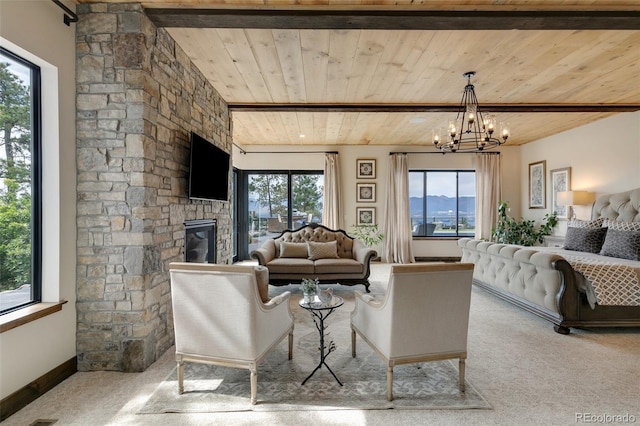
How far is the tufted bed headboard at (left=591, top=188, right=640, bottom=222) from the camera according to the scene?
4613 millimetres

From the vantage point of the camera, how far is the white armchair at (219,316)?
2092mm

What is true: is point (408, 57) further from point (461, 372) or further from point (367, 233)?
point (367, 233)

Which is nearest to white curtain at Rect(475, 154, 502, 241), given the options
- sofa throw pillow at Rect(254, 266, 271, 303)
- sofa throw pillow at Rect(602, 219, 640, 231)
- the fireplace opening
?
sofa throw pillow at Rect(602, 219, 640, 231)

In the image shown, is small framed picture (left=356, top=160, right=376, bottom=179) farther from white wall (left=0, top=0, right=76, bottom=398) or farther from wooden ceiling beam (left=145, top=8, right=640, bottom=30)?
white wall (left=0, top=0, right=76, bottom=398)

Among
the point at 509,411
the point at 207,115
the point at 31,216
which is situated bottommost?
the point at 509,411

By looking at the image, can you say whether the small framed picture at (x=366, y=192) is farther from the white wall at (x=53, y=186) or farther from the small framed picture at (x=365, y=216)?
the white wall at (x=53, y=186)

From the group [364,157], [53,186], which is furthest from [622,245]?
[53,186]

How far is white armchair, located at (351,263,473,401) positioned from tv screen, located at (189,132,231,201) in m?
2.26

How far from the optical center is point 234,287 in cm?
208

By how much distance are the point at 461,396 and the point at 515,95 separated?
3.95 metres

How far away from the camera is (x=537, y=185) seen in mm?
7035

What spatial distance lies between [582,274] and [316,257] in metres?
3.24

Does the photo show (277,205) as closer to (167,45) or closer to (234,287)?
(167,45)

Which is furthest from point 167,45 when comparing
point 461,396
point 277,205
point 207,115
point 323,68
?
point 277,205
